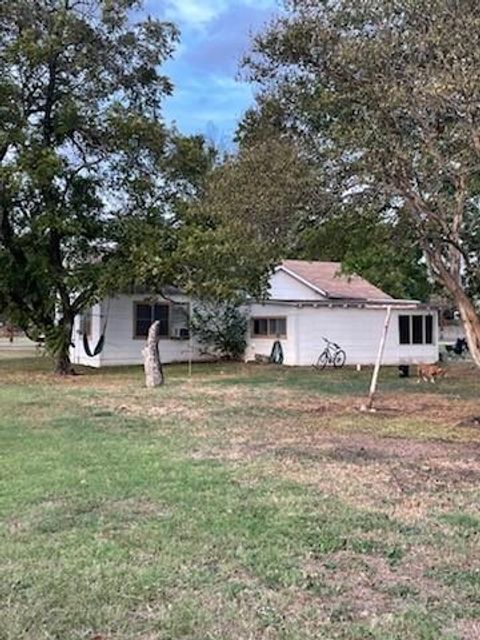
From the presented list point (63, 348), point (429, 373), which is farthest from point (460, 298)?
point (63, 348)

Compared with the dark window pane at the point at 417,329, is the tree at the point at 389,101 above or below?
above

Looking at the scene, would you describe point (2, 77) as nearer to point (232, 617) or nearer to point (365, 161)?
point (365, 161)

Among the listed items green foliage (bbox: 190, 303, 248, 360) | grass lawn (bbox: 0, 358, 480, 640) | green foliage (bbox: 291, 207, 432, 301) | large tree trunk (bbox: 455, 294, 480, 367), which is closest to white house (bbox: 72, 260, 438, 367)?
green foliage (bbox: 190, 303, 248, 360)

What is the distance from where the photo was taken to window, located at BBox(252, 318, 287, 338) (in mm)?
22391

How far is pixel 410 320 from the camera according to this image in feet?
77.3

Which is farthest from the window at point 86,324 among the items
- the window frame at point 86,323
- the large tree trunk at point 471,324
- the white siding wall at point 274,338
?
the large tree trunk at point 471,324

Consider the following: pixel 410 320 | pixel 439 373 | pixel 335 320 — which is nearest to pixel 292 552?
pixel 439 373

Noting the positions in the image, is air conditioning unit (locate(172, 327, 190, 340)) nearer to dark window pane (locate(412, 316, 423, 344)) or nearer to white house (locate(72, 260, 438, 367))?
white house (locate(72, 260, 438, 367))

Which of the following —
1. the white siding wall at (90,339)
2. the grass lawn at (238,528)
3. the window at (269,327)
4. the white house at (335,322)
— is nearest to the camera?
the grass lawn at (238,528)

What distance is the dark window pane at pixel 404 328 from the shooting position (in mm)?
23438

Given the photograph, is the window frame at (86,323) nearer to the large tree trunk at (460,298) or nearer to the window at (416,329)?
the window at (416,329)

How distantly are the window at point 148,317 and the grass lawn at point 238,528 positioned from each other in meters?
12.4

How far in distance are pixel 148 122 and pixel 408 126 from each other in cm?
1013

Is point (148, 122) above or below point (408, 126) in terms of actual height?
above
